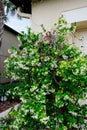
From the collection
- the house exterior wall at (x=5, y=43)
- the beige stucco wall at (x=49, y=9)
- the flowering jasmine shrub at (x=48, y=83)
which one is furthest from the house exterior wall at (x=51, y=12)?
the house exterior wall at (x=5, y=43)

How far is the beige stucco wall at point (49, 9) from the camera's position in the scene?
19.9 ft

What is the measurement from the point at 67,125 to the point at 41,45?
1.66 metres

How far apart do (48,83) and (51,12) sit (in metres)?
2.49

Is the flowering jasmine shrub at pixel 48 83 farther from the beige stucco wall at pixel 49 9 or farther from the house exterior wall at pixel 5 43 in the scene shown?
the house exterior wall at pixel 5 43

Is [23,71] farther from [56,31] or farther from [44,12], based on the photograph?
[44,12]

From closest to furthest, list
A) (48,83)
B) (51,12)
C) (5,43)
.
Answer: (48,83) → (51,12) → (5,43)

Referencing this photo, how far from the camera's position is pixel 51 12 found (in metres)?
6.32

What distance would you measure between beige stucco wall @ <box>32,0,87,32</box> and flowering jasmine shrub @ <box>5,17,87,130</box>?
1187 mm

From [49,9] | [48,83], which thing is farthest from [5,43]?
[48,83]

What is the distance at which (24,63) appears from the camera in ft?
15.4

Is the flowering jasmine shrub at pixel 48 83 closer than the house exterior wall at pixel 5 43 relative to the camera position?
Yes

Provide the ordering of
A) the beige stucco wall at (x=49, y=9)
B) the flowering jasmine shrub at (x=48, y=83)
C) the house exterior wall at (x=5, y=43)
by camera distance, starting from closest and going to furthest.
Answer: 1. the flowering jasmine shrub at (x=48, y=83)
2. the beige stucco wall at (x=49, y=9)
3. the house exterior wall at (x=5, y=43)

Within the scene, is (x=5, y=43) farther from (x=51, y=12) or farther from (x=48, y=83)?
(x=48, y=83)

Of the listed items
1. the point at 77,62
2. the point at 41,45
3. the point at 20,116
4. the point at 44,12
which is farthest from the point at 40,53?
the point at 44,12
